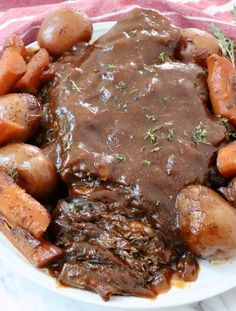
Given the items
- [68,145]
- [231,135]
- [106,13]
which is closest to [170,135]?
[231,135]

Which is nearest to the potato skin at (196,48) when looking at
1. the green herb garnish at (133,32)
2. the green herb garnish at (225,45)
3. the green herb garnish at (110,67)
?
the green herb garnish at (225,45)

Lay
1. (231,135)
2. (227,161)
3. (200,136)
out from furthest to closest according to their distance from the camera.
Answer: (231,135), (200,136), (227,161)

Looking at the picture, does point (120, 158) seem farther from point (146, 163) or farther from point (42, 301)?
point (42, 301)

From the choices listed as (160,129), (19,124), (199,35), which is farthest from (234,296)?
(199,35)

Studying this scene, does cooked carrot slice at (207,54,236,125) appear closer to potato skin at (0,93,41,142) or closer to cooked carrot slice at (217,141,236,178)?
cooked carrot slice at (217,141,236,178)

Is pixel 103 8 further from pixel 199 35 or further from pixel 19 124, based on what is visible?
pixel 19 124
